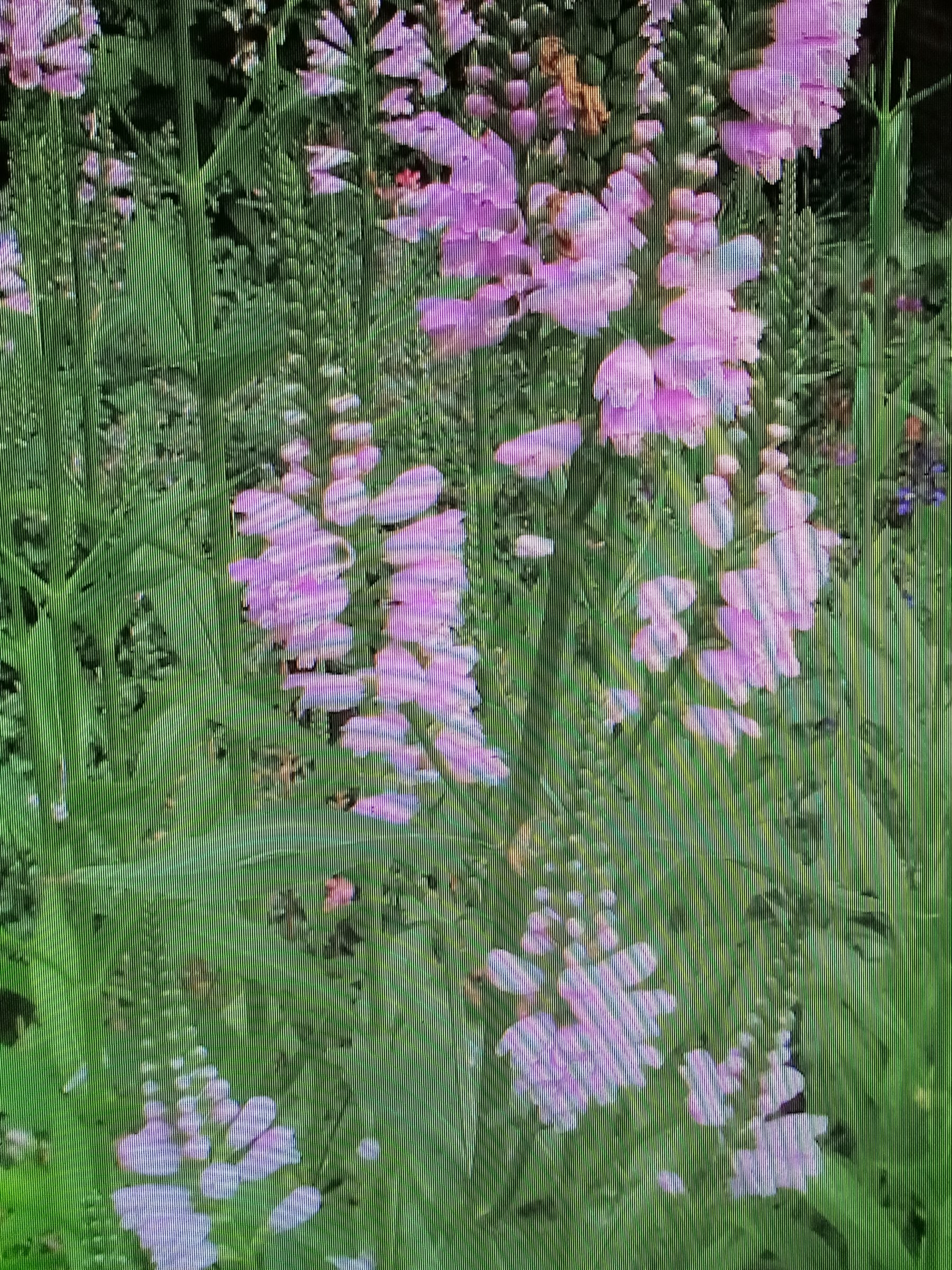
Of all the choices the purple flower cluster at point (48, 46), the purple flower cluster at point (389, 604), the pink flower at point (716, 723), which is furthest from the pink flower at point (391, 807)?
the purple flower cluster at point (48, 46)

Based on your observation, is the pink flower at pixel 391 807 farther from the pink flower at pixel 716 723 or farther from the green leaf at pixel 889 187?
the green leaf at pixel 889 187

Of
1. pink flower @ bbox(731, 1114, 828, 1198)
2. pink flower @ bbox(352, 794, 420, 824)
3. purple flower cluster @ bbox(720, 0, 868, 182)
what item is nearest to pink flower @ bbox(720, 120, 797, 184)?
purple flower cluster @ bbox(720, 0, 868, 182)

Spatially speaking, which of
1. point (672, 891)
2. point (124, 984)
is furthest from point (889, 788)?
point (124, 984)

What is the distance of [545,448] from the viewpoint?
31 centimetres

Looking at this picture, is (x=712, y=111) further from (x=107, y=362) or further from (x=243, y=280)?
(x=107, y=362)

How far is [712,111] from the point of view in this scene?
0.28 meters

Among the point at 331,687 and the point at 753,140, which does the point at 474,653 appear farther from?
the point at 753,140

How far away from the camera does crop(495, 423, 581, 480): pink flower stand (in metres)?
0.30

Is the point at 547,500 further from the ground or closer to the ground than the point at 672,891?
further from the ground

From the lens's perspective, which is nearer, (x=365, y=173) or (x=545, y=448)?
(x=545, y=448)

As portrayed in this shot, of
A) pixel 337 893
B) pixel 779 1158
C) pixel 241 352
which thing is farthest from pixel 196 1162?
pixel 241 352

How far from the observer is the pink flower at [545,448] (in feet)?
1.00

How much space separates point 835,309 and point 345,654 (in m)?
0.32

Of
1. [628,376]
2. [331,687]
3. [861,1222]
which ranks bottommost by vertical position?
[861,1222]
